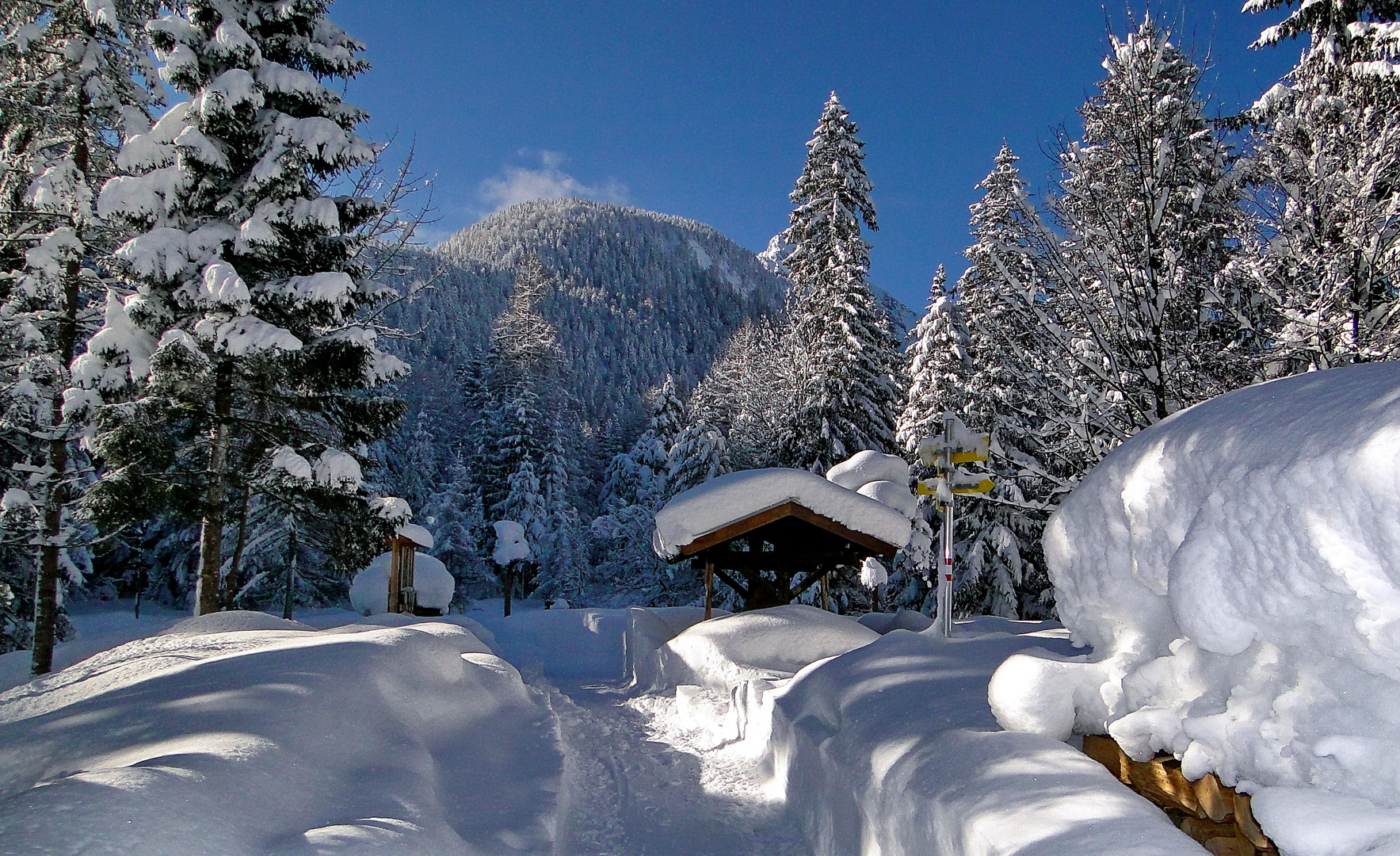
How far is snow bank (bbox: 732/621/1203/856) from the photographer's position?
2.78m

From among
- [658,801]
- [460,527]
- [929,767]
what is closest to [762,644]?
[658,801]

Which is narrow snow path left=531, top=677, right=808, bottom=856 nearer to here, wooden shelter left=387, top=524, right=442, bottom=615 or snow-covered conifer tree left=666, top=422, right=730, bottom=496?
wooden shelter left=387, top=524, right=442, bottom=615

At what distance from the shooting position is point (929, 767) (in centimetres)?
378

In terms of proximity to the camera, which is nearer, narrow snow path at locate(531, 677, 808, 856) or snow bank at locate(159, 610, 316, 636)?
narrow snow path at locate(531, 677, 808, 856)

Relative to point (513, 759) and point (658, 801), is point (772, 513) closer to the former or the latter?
point (658, 801)

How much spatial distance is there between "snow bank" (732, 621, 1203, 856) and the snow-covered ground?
2 centimetres

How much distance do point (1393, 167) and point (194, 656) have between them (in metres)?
12.3

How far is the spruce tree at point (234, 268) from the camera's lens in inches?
393

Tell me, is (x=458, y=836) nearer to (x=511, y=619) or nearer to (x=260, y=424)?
(x=260, y=424)

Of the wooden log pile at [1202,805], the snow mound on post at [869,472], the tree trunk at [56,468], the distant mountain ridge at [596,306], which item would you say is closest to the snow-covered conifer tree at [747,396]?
the distant mountain ridge at [596,306]

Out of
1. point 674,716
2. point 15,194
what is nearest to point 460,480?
point 15,194

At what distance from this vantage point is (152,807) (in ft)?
10.1

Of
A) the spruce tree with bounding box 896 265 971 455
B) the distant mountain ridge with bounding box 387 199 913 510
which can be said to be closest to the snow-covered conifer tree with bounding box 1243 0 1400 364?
the spruce tree with bounding box 896 265 971 455

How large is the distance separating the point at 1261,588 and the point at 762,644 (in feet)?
25.2
